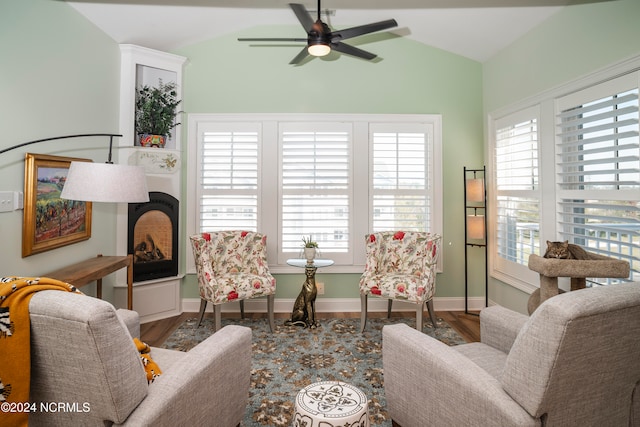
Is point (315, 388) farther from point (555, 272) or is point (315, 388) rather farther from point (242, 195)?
point (242, 195)

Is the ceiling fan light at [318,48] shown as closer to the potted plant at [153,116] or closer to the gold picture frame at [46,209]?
the potted plant at [153,116]

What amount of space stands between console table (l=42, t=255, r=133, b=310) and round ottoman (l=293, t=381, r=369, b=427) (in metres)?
2.06

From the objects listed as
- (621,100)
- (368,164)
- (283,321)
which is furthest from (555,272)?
(283,321)

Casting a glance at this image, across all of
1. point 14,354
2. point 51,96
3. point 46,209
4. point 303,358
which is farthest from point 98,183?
point 303,358

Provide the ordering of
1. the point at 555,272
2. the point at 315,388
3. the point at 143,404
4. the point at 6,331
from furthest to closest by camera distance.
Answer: the point at 555,272
the point at 315,388
the point at 143,404
the point at 6,331

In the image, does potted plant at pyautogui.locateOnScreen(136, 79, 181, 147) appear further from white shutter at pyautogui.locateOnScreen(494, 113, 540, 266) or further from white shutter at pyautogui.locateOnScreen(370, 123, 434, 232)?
white shutter at pyautogui.locateOnScreen(494, 113, 540, 266)

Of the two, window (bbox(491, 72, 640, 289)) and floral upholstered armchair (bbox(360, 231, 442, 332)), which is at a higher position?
window (bbox(491, 72, 640, 289))

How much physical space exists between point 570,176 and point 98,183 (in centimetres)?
364

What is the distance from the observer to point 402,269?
3.68 m

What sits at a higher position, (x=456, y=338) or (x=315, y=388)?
(x=315, y=388)

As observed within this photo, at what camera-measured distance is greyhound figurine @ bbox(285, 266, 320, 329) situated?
365cm

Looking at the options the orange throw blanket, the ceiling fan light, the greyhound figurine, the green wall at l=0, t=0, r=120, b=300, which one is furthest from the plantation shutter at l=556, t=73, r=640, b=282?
the green wall at l=0, t=0, r=120, b=300

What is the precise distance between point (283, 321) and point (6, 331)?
2.92 meters

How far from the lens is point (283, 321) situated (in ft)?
12.6
